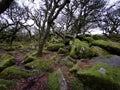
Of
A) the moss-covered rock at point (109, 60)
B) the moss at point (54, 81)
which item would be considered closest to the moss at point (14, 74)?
the moss at point (54, 81)

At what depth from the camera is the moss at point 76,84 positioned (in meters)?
7.37

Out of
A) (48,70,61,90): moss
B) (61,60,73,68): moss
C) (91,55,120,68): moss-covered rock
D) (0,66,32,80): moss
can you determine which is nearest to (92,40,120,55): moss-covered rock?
(91,55,120,68): moss-covered rock

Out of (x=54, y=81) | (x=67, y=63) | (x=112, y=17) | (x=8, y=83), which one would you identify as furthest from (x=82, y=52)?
(x=112, y=17)

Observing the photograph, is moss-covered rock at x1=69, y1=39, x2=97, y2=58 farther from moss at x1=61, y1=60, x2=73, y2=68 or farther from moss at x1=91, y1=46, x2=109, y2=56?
moss at x1=61, y1=60, x2=73, y2=68

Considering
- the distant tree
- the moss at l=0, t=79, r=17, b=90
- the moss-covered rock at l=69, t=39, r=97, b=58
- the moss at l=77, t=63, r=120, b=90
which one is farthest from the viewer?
the distant tree

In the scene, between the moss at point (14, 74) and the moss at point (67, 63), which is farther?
the moss at point (67, 63)

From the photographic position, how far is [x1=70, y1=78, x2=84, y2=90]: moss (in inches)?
290

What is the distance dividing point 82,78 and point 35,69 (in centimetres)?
A: 302

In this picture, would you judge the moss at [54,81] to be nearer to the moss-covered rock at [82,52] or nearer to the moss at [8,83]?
the moss at [8,83]

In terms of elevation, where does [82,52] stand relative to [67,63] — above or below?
above

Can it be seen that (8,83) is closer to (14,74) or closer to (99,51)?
(14,74)

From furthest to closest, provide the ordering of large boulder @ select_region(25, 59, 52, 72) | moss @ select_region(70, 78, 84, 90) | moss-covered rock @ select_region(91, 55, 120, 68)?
large boulder @ select_region(25, 59, 52, 72), moss-covered rock @ select_region(91, 55, 120, 68), moss @ select_region(70, 78, 84, 90)

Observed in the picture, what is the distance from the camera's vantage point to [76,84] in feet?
24.8

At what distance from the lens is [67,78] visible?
26.2ft
